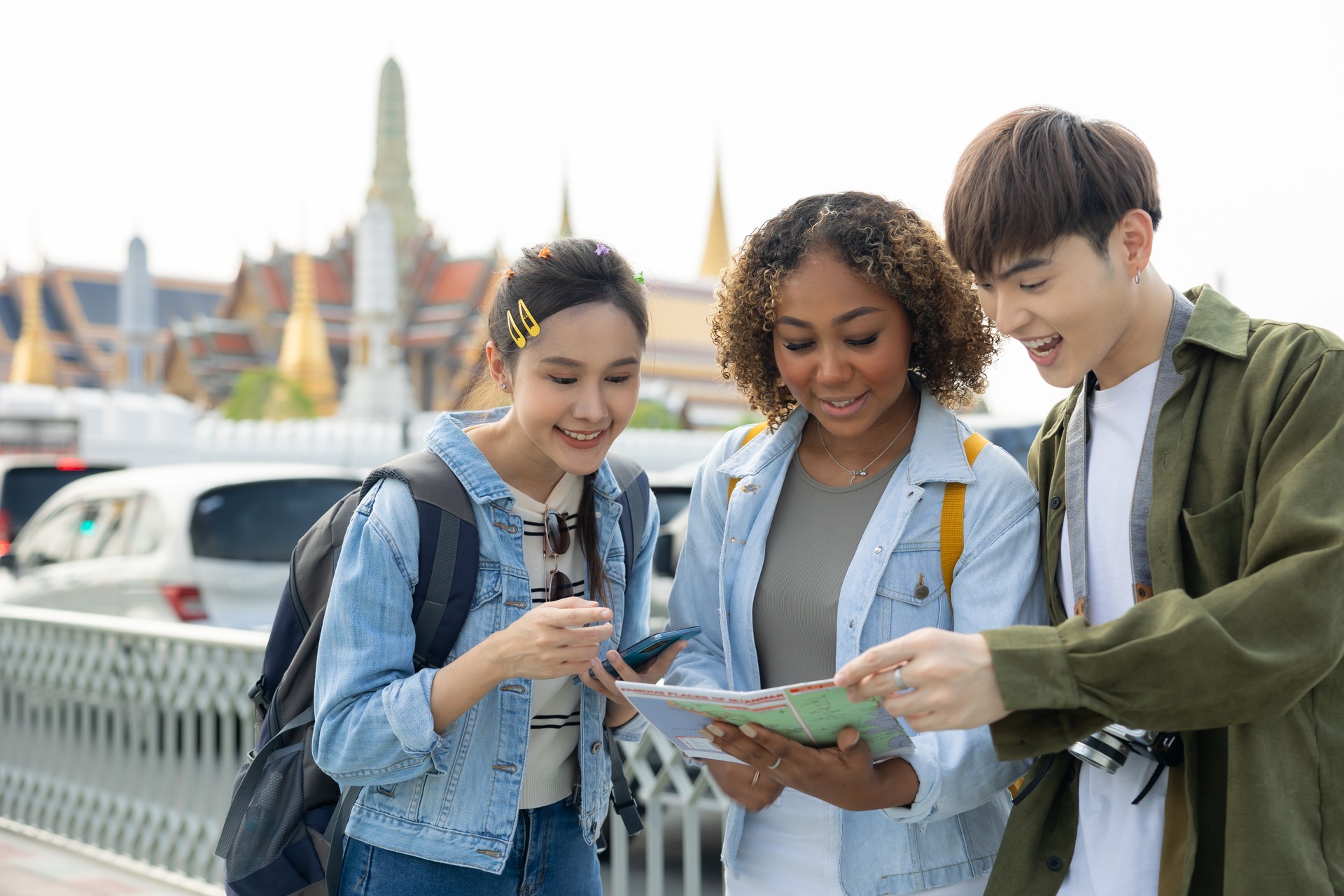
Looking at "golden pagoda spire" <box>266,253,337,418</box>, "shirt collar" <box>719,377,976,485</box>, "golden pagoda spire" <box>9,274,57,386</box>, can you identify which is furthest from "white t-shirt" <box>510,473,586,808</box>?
"golden pagoda spire" <box>9,274,57,386</box>

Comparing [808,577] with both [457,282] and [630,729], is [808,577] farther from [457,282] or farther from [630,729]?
[457,282]

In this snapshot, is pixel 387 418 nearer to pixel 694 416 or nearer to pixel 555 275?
pixel 694 416

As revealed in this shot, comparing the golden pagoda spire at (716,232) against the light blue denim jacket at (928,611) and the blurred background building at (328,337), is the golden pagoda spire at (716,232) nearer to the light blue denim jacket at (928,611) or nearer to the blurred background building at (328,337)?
the blurred background building at (328,337)

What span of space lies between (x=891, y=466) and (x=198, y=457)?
23.4m

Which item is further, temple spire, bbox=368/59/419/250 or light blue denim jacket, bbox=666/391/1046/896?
temple spire, bbox=368/59/419/250

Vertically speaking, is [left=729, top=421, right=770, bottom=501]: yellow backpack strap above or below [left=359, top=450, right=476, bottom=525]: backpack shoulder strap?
above

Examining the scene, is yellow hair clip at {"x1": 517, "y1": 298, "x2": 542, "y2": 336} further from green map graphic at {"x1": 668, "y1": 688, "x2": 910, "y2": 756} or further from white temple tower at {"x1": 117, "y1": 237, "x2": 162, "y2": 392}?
white temple tower at {"x1": 117, "y1": 237, "x2": 162, "y2": 392}

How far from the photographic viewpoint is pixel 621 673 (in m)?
2.09

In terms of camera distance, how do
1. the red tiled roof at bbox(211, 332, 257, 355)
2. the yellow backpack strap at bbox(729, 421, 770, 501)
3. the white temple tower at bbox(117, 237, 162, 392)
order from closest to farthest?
the yellow backpack strap at bbox(729, 421, 770, 501), the red tiled roof at bbox(211, 332, 257, 355), the white temple tower at bbox(117, 237, 162, 392)

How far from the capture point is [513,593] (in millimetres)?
2160

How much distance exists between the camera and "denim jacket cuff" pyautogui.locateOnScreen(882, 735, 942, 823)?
1.93 meters

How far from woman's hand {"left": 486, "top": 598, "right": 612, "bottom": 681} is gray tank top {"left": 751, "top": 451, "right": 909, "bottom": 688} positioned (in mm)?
370

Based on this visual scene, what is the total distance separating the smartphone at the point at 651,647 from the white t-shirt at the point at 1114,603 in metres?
0.63

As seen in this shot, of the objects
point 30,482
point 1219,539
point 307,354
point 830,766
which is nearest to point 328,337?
point 307,354
